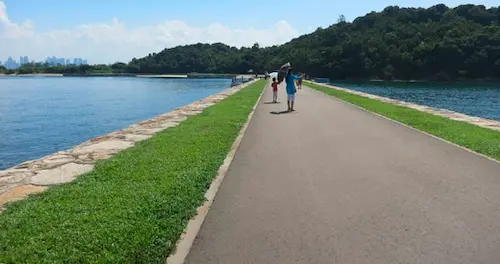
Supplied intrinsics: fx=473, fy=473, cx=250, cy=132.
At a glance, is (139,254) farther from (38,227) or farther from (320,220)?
(320,220)

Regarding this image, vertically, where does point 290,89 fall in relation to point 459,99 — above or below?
above

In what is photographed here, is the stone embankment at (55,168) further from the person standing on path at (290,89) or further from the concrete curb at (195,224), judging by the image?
the person standing on path at (290,89)

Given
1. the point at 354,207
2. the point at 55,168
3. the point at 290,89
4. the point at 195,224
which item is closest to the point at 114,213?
the point at 195,224

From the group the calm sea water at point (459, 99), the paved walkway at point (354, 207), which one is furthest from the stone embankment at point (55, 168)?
the calm sea water at point (459, 99)

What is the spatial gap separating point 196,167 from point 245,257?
3.33 meters

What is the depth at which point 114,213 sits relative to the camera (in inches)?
196

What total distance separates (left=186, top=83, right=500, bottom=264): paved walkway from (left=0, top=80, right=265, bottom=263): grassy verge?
0.38m

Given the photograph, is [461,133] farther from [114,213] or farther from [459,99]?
[459,99]

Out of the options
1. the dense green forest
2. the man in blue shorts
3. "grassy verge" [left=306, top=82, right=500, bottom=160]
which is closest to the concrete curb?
"grassy verge" [left=306, top=82, right=500, bottom=160]

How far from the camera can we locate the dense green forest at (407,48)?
8069 cm

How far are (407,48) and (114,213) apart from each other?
310ft

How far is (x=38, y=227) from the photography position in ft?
Answer: 15.0

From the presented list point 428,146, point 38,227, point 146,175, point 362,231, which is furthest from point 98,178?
point 428,146

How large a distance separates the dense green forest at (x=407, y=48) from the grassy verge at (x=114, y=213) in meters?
81.8
